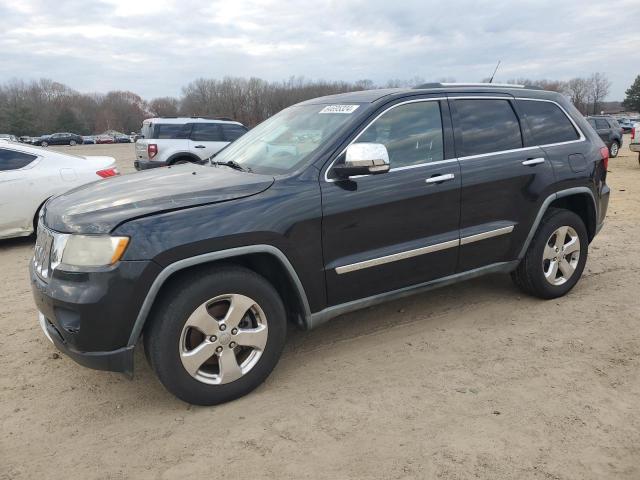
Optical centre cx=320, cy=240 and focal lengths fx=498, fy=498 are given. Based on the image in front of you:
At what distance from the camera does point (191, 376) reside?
9.34ft

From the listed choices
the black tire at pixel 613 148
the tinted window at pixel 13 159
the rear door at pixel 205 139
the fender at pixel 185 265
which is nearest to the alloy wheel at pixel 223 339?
the fender at pixel 185 265

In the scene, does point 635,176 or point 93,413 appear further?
point 635,176

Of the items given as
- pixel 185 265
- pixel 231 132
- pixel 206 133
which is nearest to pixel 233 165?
pixel 185 265

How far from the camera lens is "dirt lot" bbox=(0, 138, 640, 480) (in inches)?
98.0

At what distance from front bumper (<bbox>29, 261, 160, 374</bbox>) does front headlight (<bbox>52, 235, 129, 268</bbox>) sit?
0.05 meters

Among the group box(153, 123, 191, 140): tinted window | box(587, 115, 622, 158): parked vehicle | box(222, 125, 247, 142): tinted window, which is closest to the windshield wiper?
box(153, 123, 191, 140): tinted window

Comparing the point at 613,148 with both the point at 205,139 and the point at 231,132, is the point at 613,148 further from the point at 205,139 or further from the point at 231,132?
the point at 205,139

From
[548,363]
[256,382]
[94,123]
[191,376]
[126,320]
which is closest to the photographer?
[126,320]

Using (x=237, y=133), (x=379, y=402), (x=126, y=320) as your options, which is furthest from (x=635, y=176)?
(x=126, y=320)

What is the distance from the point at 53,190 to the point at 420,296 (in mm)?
5256

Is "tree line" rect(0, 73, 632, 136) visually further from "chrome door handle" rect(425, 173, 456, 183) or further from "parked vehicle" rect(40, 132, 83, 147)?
"chrome door handle" rect(425, 173, 456, 183)

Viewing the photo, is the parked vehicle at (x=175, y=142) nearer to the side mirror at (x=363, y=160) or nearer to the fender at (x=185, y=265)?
the side mirror at (x=363, y=160)

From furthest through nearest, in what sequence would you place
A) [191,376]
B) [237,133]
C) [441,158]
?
[237,133] < [441,158] < [191,376]

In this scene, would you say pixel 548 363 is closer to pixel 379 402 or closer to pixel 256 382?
pixel 379 402
